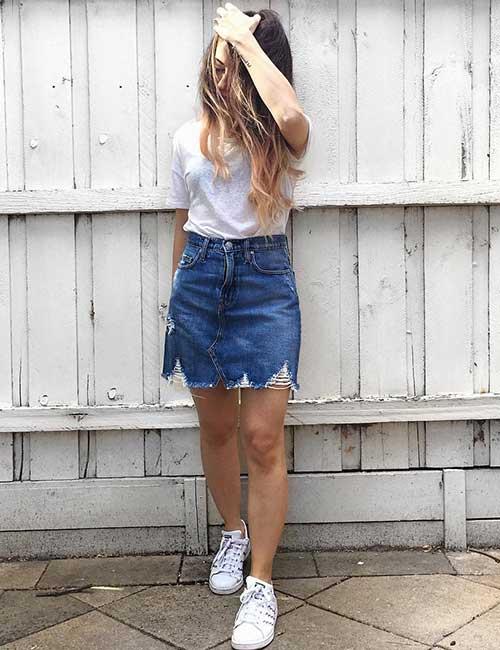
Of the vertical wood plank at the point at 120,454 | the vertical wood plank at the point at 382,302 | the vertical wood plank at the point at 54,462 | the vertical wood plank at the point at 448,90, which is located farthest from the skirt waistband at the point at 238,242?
the vertical wood plank at the point at 54,462

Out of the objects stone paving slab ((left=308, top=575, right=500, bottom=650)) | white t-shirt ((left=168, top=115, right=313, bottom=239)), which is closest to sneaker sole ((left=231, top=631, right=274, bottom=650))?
stone paving slab ((left=308, top=575, right=500, bottom=650))

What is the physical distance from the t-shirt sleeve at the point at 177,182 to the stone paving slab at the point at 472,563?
5.34ft

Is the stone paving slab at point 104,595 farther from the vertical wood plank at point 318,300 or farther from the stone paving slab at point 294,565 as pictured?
the vertical wood plank at point 318,300

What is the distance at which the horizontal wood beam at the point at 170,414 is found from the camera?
3.29 metres

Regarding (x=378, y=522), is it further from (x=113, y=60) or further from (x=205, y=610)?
(x=113, y=60)

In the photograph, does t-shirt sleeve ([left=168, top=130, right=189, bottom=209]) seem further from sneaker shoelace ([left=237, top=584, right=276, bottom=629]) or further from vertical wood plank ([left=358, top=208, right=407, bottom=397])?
sneaker shoelace ([left=237, top=584, right=276, bottom=629])

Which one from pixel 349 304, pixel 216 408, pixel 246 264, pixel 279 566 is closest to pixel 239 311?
pixel 246 264

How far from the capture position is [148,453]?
3.36 m

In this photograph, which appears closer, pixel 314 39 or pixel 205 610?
pixel 205 610

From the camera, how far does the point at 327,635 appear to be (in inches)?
107

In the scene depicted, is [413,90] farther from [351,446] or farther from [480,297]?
[351,446]

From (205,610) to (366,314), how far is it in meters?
1.21

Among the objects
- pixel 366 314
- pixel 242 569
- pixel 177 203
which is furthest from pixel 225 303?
pixel 242 569

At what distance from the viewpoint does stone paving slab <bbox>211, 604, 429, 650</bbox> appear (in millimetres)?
2650
